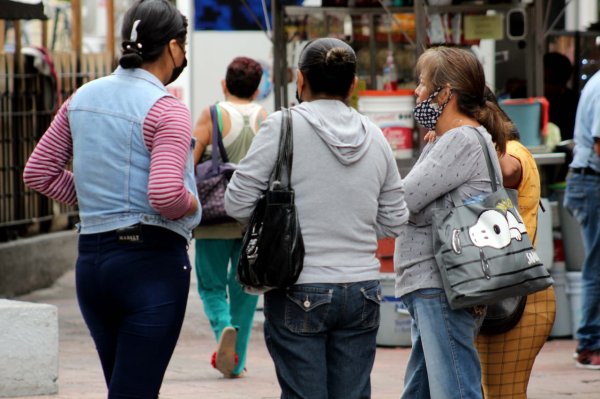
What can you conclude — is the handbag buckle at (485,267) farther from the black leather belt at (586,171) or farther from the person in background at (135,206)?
the black leather belt at (586,171)

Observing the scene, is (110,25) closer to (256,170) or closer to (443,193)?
(443,193)

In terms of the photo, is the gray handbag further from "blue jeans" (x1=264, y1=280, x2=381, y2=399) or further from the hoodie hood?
the hoodie hood

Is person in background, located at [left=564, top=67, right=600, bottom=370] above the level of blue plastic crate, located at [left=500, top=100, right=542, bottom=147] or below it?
below

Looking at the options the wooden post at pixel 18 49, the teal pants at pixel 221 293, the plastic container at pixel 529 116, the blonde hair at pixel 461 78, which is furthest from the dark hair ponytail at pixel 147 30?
the wooden post at pixel 18 49

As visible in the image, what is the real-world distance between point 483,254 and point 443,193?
27cm

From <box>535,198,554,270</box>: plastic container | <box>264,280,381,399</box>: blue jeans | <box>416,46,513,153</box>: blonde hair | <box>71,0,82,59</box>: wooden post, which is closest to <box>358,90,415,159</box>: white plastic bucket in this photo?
<box>535,198,554,270</box>: plastic container

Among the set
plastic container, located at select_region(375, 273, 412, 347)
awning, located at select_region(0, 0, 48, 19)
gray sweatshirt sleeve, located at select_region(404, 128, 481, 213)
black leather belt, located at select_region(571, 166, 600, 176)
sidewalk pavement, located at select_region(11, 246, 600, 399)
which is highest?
awning, located at select_region(0, 0, 48, 19)

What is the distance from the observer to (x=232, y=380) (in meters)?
7.48

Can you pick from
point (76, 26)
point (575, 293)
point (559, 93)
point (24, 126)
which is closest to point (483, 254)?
point (575, 293)

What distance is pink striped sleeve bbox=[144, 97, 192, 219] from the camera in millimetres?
3965

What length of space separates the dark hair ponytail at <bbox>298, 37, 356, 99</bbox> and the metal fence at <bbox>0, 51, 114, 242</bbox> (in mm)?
7605

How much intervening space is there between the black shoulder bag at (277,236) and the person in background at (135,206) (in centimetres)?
21

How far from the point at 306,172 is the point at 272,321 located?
1.64ft

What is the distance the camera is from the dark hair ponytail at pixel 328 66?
4.21m
